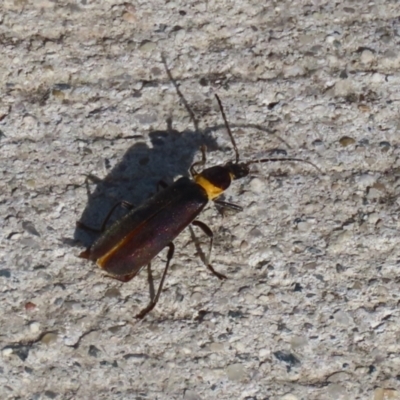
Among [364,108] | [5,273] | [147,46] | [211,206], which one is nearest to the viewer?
[5,273]

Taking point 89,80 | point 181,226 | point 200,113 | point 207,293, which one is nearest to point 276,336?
point 207,293

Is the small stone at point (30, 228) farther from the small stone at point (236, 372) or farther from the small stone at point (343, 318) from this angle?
the small stone at point (343, 318)

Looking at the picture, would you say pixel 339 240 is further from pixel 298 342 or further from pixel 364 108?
pixel 364 108

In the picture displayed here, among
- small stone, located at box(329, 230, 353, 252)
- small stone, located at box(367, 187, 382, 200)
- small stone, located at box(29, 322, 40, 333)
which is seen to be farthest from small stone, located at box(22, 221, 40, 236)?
small stone, located at box(367, 187, 382, 200)

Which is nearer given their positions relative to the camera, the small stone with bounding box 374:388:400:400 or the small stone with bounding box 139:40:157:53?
the small stone with bounding box 374:388:400:400

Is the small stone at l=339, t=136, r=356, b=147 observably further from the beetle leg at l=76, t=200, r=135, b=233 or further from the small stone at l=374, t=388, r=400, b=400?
the small stone at l=374, t=388, r=400, b=400

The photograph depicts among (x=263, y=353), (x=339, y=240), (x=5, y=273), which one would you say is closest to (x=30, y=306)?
(x=5, y=273)

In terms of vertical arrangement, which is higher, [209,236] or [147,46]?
[147,46]
